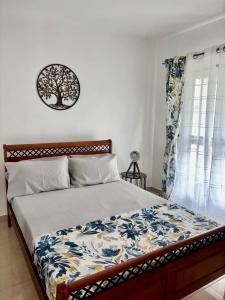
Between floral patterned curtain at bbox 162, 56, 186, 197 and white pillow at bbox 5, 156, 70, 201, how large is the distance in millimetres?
1553

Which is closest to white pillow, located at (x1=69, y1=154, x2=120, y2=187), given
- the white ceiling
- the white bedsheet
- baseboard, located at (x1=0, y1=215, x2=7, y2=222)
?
the white bedsheet

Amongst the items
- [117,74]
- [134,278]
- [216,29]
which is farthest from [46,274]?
[216,29]

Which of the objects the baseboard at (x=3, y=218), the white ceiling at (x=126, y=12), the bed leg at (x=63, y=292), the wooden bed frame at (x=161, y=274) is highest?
the white ceiling at (x=126, y=12)

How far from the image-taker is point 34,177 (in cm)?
253

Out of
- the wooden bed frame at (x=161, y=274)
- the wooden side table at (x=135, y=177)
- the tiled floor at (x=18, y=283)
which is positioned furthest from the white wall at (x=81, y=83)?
the wooden bed frame at (x=161, y=274)

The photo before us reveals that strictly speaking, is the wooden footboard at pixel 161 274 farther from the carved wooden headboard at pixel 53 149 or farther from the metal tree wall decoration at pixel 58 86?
the metal tree wall decoration at pixel 58 86

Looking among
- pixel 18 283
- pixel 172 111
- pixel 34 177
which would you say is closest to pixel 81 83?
pixel 172 111

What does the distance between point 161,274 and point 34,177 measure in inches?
65.4

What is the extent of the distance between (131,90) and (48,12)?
5.18 feet

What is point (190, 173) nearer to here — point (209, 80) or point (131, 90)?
point (209, 80)

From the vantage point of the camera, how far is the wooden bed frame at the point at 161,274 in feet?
3.95

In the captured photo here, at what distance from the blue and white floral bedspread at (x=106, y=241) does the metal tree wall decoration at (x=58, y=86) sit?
1811mm

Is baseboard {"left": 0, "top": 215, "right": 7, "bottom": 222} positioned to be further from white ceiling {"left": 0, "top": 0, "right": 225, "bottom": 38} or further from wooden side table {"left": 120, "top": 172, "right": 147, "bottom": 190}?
white ceiling {"left": 0, "top": 0, "right": 225, "bottom": 38}

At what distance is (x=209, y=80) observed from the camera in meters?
2.87
